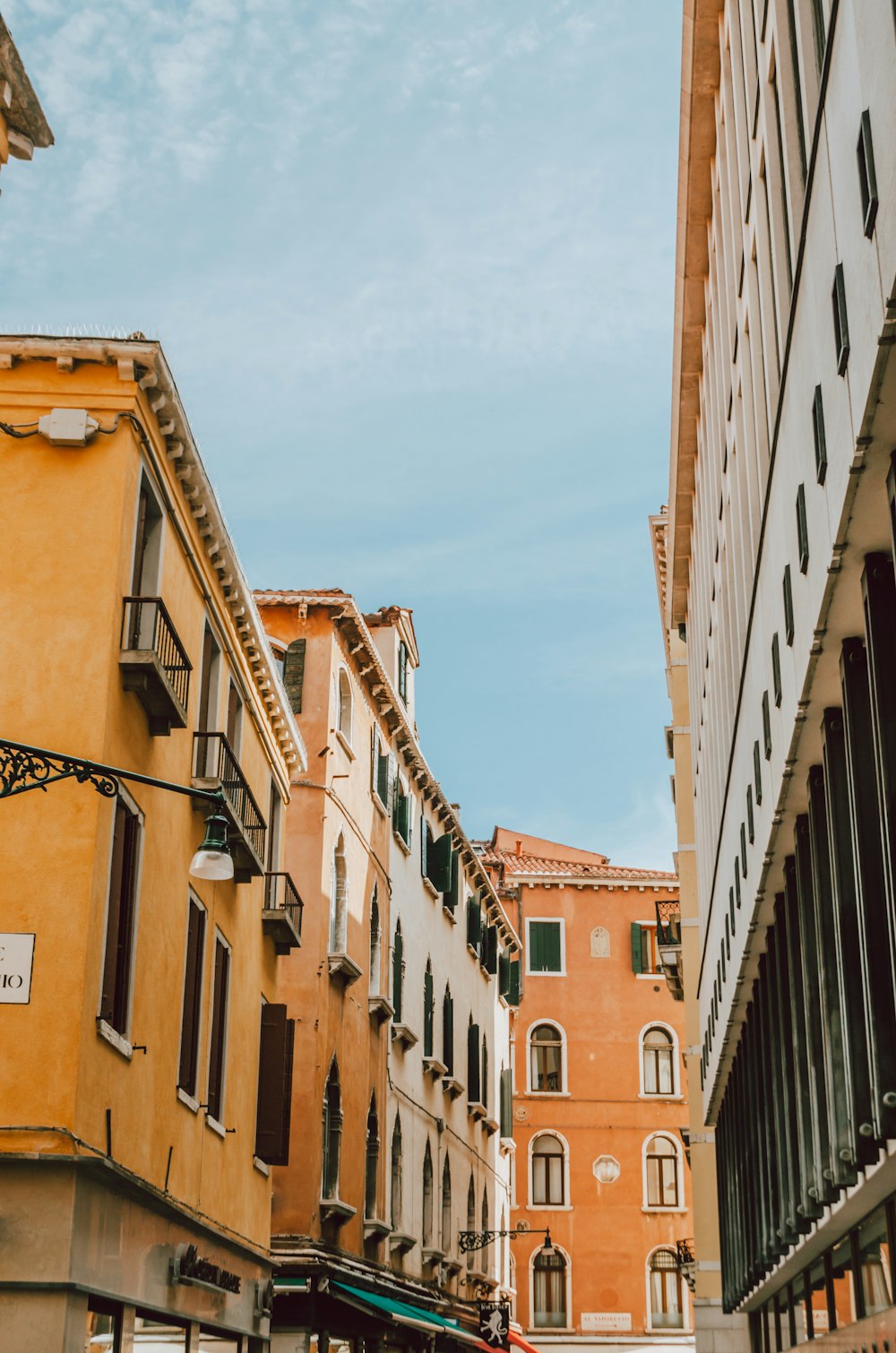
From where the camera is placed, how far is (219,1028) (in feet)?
58.9

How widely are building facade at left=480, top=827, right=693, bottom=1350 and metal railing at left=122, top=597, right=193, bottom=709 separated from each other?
34.5 meters

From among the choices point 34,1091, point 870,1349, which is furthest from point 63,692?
point 870,1349

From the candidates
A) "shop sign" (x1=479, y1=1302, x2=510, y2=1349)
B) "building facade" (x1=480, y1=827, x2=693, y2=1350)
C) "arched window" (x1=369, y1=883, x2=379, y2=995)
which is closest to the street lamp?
"arched window" (x1=369, y1=883, x2=379, y2=995)

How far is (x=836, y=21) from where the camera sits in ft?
27.4

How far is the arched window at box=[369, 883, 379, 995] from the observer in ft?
94.7

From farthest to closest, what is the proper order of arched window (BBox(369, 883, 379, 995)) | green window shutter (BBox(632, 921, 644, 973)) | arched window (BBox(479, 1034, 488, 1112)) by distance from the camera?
green window shutter (BBox(632, 921, 644, 973)) → arched window (BBox(479, 1034, 488, 1112)) → arched window (BBox(369, 883, 379, 995))

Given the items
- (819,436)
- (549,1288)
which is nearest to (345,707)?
(819,436)

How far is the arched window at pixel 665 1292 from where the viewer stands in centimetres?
4606

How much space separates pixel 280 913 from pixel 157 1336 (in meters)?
6.70

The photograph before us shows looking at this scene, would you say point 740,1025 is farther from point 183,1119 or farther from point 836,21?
point 836,21

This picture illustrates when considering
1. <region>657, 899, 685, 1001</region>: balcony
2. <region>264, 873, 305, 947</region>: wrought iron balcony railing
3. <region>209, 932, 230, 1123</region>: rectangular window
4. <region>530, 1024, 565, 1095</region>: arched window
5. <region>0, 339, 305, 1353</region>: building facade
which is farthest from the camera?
<region>530, 1024, 565, 1095</region>: arched window

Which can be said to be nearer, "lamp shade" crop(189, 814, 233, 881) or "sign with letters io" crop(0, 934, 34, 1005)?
"lamp shade" crop(189, 814, 233, 881)

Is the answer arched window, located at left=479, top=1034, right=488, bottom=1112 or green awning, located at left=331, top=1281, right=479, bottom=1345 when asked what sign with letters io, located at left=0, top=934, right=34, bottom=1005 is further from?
arched window, located at left=479, top=1034, right=488, bottom=1112

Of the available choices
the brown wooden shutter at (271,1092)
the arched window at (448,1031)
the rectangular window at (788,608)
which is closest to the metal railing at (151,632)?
the rectangular window at (788,608)
